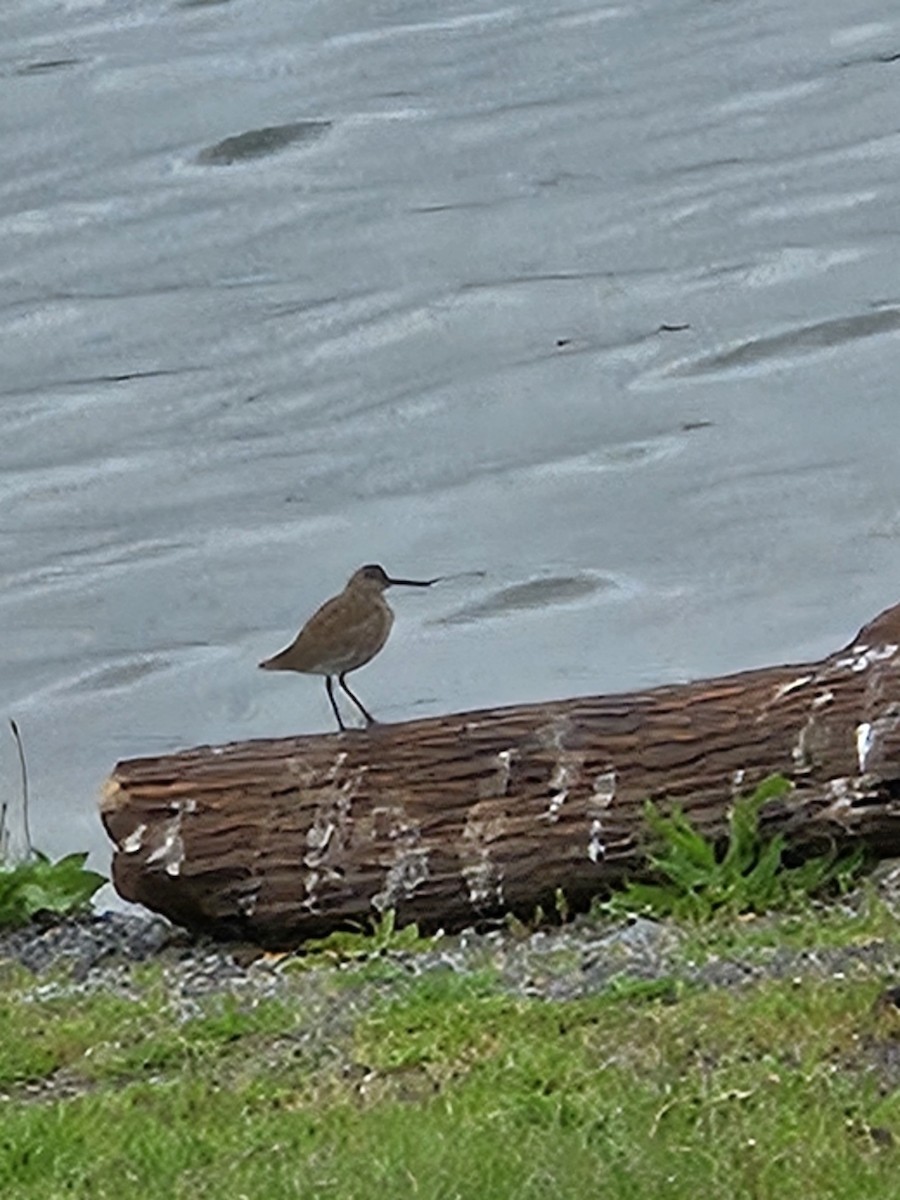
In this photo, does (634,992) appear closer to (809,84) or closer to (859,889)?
(859,889)

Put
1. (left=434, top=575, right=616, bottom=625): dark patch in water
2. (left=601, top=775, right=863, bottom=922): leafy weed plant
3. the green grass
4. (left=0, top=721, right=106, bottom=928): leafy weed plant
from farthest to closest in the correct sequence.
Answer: (left=434, top=575, right=616, bottom=625): dark patch in water → (left=0, top=721, right=106, bottom=928): leafy weed plant → (left=601, top=775, right=863, bottom=922): leafy weed plant → the green grass

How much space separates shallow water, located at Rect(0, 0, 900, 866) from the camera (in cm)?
1214

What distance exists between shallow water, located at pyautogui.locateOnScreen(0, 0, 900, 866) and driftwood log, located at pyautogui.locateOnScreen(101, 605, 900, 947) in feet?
6.61

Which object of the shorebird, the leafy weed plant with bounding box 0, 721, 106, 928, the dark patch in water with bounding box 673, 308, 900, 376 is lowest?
the dark patch in water with bounding box 673, 308, 900, 376

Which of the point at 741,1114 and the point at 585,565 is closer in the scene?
the point at 741,1114

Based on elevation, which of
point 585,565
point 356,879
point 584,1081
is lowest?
point 585,565

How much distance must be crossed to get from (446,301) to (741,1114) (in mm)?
10286

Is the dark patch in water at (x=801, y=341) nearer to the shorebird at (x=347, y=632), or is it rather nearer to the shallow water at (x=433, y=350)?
the shallow water at (x=433, y=350)

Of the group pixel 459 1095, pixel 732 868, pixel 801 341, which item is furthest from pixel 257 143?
pixel 459 1095

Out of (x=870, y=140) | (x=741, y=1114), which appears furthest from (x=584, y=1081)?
(x=870, y=140)

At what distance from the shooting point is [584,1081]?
20.1 ft

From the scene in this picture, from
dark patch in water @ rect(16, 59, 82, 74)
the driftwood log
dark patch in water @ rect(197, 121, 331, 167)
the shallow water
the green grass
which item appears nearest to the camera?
the green grass

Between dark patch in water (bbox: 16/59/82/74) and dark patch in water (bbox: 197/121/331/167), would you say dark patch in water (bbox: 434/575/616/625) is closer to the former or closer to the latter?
dark patch in water (bbox: 197/121/331/167)

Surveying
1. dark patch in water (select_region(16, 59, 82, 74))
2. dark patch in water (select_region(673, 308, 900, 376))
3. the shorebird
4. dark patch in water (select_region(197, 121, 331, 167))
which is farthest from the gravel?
dark patch in water (select_region(16, 59, 82, 74))
